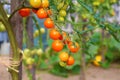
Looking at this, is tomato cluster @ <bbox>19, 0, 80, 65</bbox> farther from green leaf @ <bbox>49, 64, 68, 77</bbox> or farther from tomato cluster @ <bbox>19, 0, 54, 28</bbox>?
green leaf @ <bbox>49, 64, 68, 77</bbox>

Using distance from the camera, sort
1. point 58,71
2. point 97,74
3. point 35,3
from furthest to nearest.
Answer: point 97,74, point 58,71, point 35,3

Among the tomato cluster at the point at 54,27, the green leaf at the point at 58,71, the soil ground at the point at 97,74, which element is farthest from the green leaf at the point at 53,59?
the tomato cluster at the point at 54,27

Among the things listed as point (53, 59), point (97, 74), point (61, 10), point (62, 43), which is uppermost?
point (61, 10)

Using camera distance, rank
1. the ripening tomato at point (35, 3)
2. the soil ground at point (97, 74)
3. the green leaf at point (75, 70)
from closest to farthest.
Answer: the ripening tomato at point (35, 3), the soil ground at point (97, 74), the green leaf at point (75, 70)

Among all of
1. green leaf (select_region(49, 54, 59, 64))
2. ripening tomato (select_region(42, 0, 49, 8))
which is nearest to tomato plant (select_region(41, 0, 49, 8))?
ripening tomato (select_region(42, 0, 49, 8))

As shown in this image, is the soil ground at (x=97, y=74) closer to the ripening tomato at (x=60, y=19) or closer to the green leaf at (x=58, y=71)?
the green leaf at (x=58, y=71)

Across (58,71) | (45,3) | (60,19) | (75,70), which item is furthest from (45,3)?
(75,70)

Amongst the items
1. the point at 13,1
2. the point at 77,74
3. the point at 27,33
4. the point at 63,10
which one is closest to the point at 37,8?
the point at 63,10

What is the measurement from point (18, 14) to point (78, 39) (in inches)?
9.7

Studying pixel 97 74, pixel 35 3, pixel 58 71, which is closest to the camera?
pixel 35 3

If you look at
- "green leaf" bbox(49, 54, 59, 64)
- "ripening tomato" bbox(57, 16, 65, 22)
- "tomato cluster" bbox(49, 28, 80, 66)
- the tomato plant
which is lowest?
"green leaf" bbox(49, 54, 59, 64)

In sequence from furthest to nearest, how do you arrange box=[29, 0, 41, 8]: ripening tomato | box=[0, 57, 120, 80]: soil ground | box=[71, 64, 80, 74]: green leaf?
box=[71, 64, 80, 74]: green leaf → box=[0, 57, 120, 80]: soil ground → box=[29, 0, 41, 8]: ripening tomato

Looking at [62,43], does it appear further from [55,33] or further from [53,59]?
[53,59]

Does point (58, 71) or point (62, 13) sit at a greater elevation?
point (62, 13)
